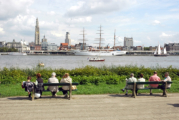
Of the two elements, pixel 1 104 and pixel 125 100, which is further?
pixel 125 100

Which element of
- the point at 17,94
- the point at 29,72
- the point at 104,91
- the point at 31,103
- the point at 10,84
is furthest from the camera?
the point at 29,72

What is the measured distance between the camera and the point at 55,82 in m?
7.78

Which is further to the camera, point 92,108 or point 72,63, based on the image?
point 72,63

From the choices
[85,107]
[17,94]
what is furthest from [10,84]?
[85,107]

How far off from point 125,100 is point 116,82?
12.7 ft

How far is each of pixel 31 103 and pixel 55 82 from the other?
130cm

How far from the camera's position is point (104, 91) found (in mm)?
8828

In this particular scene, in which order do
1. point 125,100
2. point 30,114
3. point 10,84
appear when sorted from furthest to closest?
point 10,84
point 125,100
point 30,114

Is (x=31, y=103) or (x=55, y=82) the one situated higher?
(x=55, y=82)

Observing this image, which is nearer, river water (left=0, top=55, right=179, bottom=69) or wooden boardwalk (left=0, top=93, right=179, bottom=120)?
wooden boardwalk (left=0, top=93, right=179, bottom=120)

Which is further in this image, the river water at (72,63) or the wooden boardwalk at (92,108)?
the river water at (72,63)

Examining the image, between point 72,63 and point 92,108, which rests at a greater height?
point 92,108

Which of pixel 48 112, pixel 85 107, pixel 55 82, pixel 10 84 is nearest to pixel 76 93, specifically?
pixel 55 82

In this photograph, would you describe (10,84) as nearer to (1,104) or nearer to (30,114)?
(1,104)
